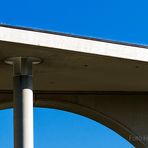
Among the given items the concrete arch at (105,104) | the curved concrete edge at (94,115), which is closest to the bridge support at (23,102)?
the concrete arch at (105,104)

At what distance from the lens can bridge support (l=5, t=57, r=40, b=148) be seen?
16.0 metres

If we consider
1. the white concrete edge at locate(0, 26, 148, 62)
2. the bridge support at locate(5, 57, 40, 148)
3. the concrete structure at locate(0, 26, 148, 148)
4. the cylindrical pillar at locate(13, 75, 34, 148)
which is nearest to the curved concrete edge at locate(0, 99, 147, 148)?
the concrete structure at locate(0, 26, 148, 148)

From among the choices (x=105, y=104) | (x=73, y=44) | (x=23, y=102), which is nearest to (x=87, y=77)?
(x=23, y=102)

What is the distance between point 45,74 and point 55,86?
3.50 metres

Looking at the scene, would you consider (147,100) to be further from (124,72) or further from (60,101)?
(124,72)

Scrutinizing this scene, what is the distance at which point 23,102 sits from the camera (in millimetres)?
16469

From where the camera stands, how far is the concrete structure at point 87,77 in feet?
50.3

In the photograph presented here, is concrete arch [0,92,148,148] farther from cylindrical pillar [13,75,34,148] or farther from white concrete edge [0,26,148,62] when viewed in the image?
white concrete edge [0,26,148,62]

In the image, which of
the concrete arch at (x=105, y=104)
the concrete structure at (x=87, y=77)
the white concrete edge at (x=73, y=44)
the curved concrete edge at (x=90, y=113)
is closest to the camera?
the white concrete edge at (x=73, y=44)

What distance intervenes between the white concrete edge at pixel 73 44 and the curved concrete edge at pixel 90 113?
9.82m

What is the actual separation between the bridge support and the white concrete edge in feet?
6.57

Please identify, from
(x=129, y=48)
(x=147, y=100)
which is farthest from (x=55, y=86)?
(x=129, y=48)

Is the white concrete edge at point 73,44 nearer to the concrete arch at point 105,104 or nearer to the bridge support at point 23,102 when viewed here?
the bridge support at point 23,102

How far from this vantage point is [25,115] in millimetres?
16156
